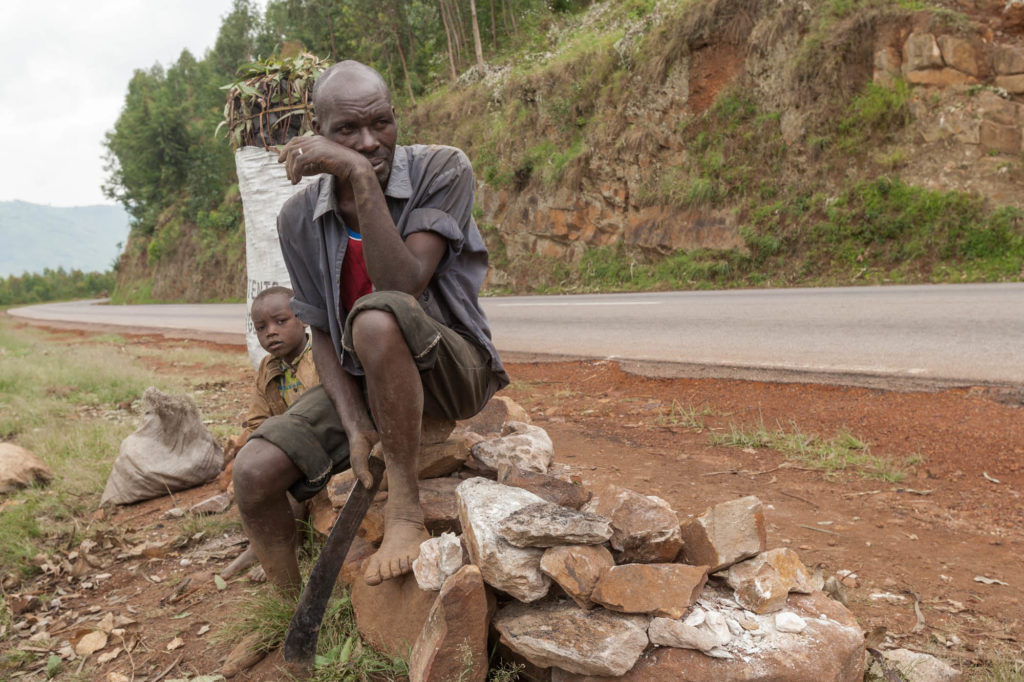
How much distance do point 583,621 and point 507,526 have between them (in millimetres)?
300

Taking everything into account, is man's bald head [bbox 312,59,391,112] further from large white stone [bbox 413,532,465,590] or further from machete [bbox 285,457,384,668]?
large white stone [bbox 413,532,465,590]

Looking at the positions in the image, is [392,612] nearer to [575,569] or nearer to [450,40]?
[575,569]

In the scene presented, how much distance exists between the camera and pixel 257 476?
87.4 inches

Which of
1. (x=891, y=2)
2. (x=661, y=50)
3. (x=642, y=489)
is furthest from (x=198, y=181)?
(x=642, y=489)

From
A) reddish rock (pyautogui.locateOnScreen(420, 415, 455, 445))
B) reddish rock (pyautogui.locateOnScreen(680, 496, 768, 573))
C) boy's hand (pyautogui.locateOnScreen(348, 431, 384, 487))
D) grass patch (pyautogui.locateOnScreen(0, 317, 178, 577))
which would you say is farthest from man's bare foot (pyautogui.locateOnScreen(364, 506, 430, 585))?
grass patch (pyautogui.locateOnScreen(0, 317, 178, 577))

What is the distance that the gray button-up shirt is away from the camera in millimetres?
2283

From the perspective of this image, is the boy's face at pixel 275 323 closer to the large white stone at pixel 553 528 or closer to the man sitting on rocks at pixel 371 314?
the man sitting on rocks at pixel 371 314

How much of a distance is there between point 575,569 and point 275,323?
1.83 metres

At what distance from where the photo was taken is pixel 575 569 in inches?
70.3

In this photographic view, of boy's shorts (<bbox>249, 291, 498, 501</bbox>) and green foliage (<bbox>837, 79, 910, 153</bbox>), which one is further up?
green foliage (<bbox>837, 79, 910, 153</bbox>)

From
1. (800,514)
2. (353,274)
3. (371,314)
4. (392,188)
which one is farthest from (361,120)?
(800,514)

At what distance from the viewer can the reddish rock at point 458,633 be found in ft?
5.79

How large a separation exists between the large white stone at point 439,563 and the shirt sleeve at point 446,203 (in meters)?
0.92

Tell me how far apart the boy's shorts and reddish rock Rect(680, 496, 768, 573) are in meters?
0.84
